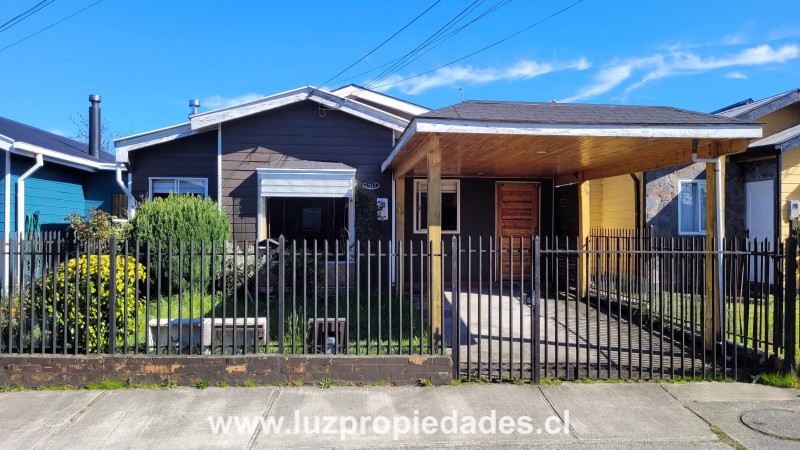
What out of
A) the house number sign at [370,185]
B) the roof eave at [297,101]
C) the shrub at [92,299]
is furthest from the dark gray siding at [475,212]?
the shrub at [92,299]

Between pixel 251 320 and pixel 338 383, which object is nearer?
pixel 338 383

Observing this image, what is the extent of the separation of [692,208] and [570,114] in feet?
21.7

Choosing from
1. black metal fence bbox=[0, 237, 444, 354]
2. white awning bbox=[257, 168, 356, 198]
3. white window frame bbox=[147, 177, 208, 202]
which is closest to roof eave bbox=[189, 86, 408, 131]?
white window frame bbox=[147, 177, 208, 202]

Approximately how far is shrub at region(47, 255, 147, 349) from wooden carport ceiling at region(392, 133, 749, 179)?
337 cm

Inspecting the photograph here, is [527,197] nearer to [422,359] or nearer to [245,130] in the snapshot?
[245,130]

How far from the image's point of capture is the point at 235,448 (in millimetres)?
4066

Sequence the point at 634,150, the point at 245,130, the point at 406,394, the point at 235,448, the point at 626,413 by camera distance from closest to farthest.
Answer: the point at 235,448
the point at 626,413
the point at 406,394
the point at 634,150
the point at 245,130

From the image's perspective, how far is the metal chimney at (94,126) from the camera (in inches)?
606

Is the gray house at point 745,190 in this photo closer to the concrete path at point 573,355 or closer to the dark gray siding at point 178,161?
the concrete path at point 573,355

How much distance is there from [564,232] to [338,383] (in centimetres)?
731

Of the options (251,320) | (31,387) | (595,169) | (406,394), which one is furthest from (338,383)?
(595,169)

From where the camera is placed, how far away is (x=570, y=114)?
6.21m

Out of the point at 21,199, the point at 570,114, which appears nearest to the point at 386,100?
the point at 21,199

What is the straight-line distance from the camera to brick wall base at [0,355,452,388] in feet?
→ 17.3
